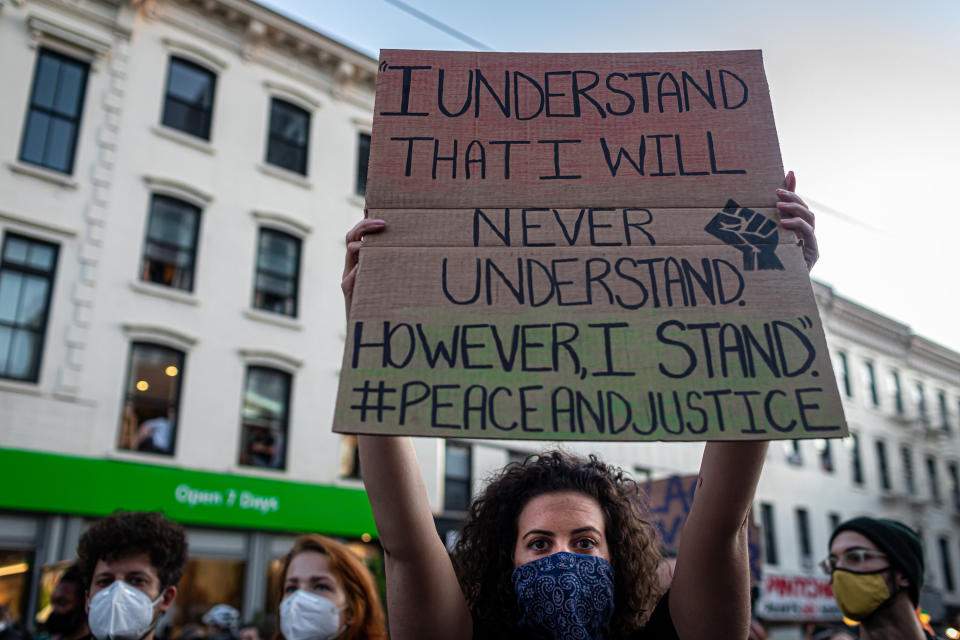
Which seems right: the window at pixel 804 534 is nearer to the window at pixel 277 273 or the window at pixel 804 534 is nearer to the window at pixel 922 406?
the window at pixel 922 406

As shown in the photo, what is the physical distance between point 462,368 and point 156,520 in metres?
2.63

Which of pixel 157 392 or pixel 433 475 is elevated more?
pixel 157 392

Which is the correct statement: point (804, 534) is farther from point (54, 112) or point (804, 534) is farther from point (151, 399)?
point (54, 112)

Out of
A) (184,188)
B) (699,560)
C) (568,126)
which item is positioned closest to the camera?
(699,560)

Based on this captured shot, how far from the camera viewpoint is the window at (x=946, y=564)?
29.9 m

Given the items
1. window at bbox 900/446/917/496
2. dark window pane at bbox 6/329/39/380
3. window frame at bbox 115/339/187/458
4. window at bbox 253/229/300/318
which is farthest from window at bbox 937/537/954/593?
dark window pane at bbox 6/329/39/380

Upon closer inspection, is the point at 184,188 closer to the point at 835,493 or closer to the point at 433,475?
Result: the point at 433,475

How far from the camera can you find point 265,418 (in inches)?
580

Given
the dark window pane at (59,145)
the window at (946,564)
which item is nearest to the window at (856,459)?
the window at (946,564)

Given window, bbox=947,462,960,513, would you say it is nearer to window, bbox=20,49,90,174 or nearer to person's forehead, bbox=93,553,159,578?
window, bbox=20,49,90,174

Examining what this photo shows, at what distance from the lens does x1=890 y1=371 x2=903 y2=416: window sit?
30594mm

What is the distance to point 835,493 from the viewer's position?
27.2 metres

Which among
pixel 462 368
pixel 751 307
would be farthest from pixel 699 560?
pixel 462 368

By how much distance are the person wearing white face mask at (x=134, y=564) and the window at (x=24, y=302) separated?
10.1 meters
